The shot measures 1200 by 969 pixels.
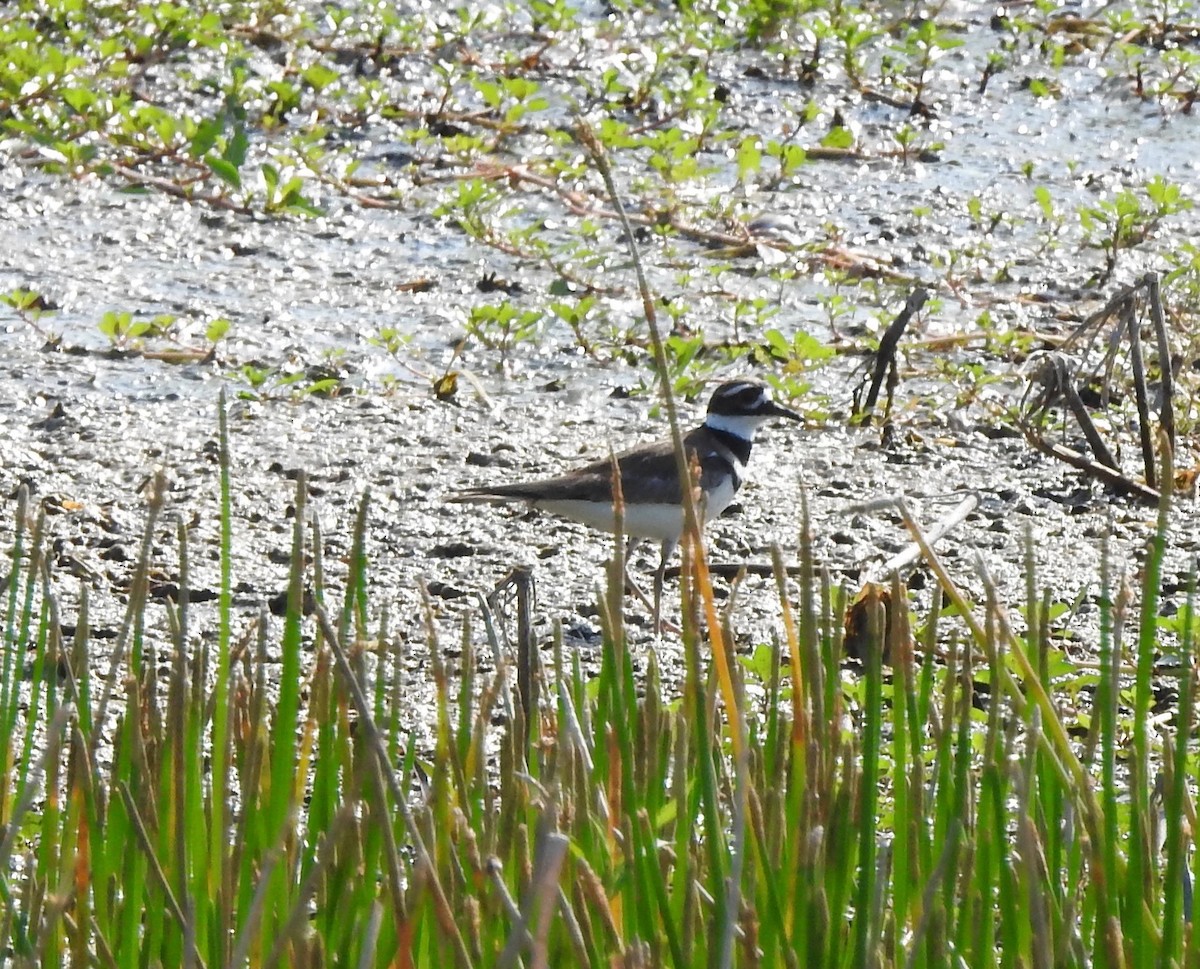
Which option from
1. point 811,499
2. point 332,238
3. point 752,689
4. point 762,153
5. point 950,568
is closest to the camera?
point 752,689

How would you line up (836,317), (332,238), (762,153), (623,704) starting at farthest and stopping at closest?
(762,153)
(332,238)
(836,317)
(623,704)

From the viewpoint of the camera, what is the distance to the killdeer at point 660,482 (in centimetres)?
513

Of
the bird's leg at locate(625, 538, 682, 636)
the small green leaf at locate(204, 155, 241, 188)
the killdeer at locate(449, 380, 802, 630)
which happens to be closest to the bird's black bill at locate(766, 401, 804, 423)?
the killdeer at locate(449, 380, 802, 630)

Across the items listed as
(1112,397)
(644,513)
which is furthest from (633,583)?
(1112,397)

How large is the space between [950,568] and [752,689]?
986mm

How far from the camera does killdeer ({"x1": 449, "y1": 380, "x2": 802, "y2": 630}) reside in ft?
16.8

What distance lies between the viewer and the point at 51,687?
8.03 feet

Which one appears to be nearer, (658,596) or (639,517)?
(658,596)

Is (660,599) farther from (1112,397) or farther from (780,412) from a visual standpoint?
(1112,397)

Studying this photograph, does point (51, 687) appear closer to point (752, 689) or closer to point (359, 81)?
point (752, 689)

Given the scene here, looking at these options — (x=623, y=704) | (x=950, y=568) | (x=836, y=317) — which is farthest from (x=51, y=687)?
(x=836, y=317)

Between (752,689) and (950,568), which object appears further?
(950,568)

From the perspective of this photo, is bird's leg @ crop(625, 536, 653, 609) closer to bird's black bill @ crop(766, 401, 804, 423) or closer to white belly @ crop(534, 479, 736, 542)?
white belly @ crop(534, 479, 736, 542)

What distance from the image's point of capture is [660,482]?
5434mm
